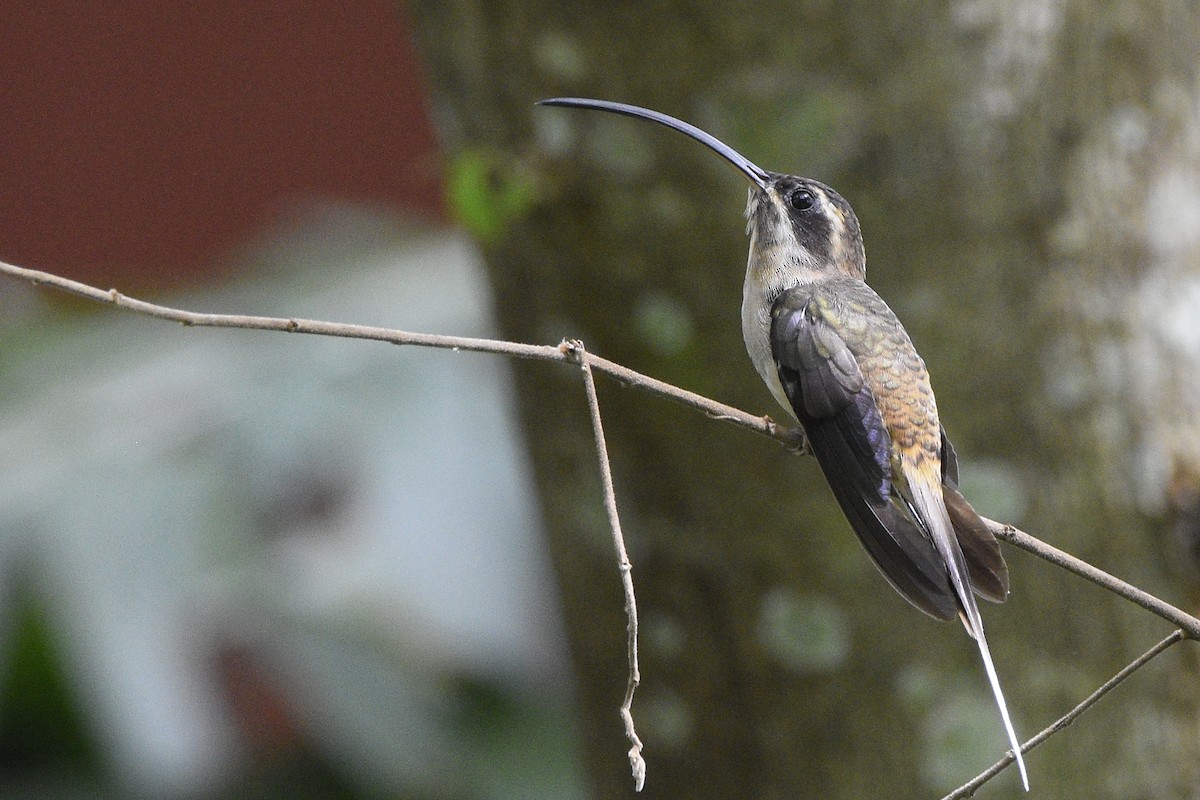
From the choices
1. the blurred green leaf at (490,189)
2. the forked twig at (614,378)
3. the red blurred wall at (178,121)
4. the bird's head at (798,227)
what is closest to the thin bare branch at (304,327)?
the forked twig at (614,378)

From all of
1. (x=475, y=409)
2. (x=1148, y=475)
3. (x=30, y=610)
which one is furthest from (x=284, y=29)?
(x=1148, y=475)

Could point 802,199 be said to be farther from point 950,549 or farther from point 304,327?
point 304,327

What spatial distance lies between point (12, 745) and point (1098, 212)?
3.98m

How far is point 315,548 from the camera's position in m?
4.90

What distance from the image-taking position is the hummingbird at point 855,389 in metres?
2.02

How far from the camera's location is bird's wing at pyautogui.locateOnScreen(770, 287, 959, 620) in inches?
76.5

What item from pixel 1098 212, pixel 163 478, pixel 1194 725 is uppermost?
pixel 163 478

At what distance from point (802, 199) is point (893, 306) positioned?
0.28 metres

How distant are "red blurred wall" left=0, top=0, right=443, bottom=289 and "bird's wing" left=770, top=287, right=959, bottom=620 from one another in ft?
13.8

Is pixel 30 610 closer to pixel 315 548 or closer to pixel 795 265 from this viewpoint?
pixel 315 548

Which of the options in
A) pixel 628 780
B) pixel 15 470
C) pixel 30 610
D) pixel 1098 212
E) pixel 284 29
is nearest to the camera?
pixel 1098 212

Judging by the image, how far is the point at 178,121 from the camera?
21.5ft

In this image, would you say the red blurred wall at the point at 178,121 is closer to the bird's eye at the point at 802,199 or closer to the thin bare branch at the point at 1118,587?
the bird's eye at the point at 802,199

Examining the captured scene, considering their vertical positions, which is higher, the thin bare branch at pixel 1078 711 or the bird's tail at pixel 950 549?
the bird's tail at pixel 950 549
